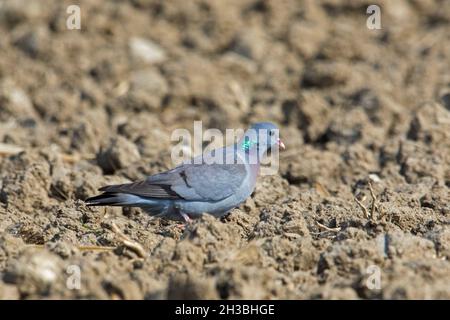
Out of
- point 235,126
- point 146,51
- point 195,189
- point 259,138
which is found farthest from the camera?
point 146,51

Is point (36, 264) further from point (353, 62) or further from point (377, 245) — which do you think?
point (353, 62)

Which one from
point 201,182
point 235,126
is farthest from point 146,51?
point 201,182

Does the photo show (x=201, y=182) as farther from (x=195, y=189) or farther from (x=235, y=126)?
(x=235, y=126)

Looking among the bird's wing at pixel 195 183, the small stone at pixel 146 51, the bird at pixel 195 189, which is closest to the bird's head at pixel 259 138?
the bird at pixel 195 189

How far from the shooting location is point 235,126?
31.6 ft

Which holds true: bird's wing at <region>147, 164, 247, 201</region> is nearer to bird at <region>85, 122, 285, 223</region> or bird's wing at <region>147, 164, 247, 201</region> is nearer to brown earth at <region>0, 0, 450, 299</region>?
bird at <region>85, 122, 285, 223</region>

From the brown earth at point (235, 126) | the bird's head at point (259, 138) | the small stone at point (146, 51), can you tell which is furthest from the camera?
the small stone at point (146, 51)

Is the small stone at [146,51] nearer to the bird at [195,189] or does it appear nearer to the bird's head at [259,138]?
the bird's head at [259,138]

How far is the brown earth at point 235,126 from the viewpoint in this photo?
4758 mm

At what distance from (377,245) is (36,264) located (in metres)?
1.85

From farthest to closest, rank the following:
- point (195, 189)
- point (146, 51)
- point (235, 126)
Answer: point (146, 51) → point (235, 126) → point (195, 189)
